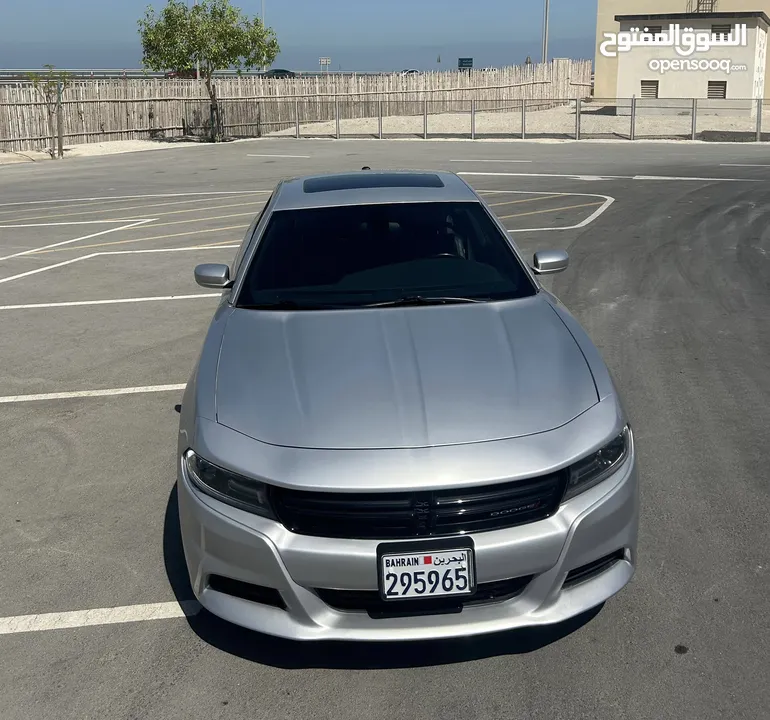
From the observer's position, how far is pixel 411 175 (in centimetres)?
601

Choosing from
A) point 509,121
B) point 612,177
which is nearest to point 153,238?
point 612,177

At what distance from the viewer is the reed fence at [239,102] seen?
107 ft

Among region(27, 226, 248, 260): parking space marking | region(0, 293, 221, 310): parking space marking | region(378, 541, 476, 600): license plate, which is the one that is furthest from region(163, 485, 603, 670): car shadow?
region(27, 226, 248, 260): parking space marking

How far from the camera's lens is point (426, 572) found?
10.3 feet

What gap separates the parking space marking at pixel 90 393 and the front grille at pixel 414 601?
3690 mm

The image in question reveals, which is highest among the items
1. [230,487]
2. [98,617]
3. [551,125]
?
[551,125]

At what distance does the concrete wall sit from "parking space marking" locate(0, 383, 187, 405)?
42.6m

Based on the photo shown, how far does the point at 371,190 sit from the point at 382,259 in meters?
0.75

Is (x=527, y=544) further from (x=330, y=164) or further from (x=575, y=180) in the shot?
(x=330, y=164)

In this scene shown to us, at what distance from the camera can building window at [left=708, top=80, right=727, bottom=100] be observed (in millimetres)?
44312

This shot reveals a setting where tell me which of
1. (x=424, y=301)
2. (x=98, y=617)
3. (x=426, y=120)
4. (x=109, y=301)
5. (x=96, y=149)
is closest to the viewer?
(x=98, y=617)

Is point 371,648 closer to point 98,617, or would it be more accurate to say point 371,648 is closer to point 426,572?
point 426,572

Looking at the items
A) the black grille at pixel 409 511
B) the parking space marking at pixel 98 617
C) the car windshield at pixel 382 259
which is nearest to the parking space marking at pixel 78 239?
the car windshield at pixel 382 259

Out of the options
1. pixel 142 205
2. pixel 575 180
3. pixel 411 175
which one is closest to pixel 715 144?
pixel 575 180
